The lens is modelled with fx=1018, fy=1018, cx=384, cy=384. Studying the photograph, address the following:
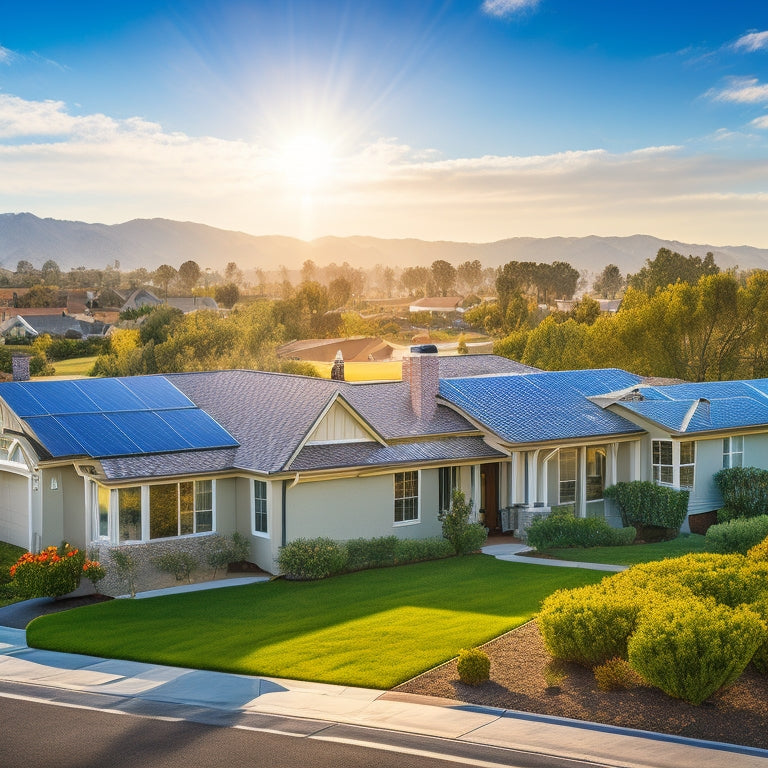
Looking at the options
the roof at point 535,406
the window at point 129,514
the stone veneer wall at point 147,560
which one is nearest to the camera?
the stone veneer wall at point 147,560

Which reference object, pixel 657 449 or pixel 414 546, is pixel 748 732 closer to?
pixel 414 546

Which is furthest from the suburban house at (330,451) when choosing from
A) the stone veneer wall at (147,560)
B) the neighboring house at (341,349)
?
the neighboring house at (341,349)

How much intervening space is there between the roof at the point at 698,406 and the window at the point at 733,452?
0.62 meters

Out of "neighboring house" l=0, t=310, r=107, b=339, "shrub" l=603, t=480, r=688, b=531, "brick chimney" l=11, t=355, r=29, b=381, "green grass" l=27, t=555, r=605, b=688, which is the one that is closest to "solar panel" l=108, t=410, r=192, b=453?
"green grass" l=27, t=555, r=605, b=688

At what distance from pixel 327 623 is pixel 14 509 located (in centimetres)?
1206

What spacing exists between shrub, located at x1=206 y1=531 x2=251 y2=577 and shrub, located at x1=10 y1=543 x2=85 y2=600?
3068mm

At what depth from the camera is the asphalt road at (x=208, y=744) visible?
12616mm

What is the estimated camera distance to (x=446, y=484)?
28.1 meters

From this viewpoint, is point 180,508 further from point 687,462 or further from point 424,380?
point 687,462

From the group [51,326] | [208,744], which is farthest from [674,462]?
[51,326]

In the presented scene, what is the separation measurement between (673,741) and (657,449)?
61.4 ft

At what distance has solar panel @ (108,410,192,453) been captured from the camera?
1001 inches

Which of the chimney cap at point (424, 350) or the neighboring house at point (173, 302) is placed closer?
the chimney cap at point (424, 350)

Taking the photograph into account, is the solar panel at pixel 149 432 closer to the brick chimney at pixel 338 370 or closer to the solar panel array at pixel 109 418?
the solar panel array at pixel 109 418
